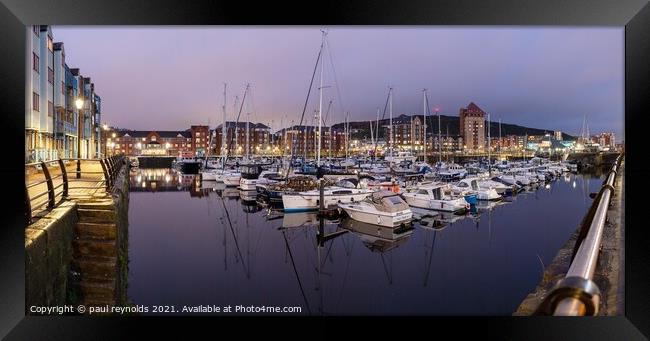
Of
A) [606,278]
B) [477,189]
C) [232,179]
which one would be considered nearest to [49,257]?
[606,278]

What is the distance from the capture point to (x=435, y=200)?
49.8 feet

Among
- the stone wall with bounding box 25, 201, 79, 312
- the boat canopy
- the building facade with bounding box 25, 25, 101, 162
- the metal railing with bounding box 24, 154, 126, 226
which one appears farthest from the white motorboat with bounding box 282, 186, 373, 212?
the stone wall with bounding box 25, 201, 79, 312

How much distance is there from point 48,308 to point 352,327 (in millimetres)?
2845

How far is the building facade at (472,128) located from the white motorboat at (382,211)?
23.7 m

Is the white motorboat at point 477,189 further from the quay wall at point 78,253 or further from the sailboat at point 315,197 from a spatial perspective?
the quay wall at point 78,253

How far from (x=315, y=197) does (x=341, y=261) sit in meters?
5.51

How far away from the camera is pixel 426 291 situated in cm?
745

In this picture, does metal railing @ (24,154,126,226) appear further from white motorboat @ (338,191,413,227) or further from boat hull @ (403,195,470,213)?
boat hull @ (403,195,470,213)

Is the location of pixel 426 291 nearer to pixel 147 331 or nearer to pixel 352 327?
pixel 352 327

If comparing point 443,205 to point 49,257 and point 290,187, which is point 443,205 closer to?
point 290,187

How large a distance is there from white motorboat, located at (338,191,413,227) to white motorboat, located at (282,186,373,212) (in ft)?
4.17

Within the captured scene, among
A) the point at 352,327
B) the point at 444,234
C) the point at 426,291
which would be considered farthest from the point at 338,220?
the point at 352,327

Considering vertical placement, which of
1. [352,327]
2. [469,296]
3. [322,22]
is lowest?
[469,296]

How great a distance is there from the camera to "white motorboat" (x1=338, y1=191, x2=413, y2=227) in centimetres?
1172
